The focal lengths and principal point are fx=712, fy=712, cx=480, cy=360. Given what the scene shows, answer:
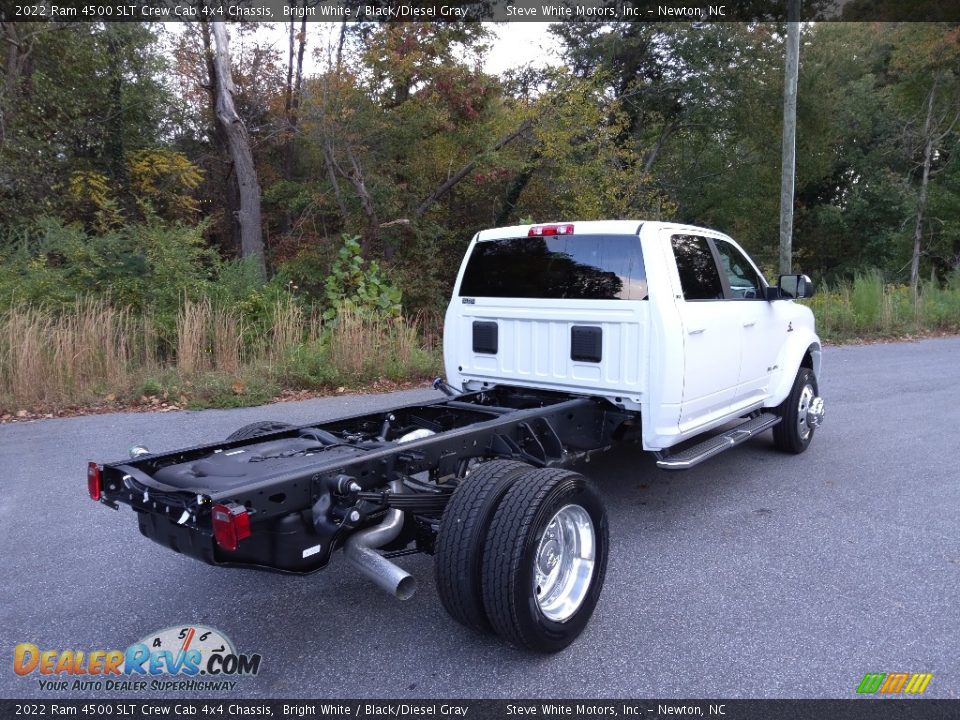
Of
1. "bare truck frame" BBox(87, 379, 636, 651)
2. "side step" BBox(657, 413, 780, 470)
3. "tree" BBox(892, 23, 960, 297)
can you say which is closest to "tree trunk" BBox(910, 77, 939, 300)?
"tree" BBox(892, 23, 960, 297)

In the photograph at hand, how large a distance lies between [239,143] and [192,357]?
9201 mm

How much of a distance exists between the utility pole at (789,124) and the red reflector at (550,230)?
1190 cm

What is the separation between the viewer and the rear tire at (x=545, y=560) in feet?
10.2

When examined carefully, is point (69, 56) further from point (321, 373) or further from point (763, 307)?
point (763, 307)

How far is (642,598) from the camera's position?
3863mm

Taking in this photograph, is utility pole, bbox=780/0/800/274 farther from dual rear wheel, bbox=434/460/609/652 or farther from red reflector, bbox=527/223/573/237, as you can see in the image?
dual rear wheel, bbox=434/460/609/652

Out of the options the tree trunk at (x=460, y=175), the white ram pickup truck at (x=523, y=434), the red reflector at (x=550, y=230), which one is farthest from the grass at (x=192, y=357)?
the tree trunk at (x=460, y=175)

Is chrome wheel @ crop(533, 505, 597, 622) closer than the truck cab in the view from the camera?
Yes

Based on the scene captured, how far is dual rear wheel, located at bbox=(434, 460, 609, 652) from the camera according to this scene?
10.3ft

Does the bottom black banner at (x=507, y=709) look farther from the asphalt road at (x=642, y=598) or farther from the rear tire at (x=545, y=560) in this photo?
the rear tire at (x=545, y=560)

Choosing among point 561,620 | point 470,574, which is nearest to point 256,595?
point 470,574

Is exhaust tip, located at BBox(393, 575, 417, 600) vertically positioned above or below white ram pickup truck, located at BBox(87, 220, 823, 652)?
below

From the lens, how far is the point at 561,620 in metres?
3.34

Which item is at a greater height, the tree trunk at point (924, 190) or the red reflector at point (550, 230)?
the tree trunk at point (924, 190)
